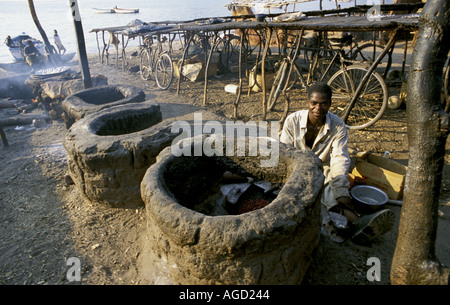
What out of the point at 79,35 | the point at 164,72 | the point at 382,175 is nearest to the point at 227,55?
the point at 164,72

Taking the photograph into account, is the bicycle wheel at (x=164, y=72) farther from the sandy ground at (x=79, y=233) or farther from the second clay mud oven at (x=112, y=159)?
the second clay mud oven at (x=112, y=159)

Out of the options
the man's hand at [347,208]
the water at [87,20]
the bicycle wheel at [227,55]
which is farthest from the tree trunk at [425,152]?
the water at [87,20]

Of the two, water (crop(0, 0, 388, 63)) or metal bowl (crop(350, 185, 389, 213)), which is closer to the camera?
metal bowl (crop(350, 185, 389, 213))

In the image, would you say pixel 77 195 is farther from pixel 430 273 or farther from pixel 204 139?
pixel 430 273

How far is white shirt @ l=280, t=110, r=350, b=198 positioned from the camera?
9.26 feet

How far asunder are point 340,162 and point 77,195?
10.8 ft

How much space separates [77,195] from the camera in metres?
3.62

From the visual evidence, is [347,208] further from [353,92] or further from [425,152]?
[353,92]

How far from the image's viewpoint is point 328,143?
3092mm

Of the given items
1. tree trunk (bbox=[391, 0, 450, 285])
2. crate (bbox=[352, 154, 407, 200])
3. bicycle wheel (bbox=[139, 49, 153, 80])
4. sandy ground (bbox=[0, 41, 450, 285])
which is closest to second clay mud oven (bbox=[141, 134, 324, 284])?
sandy ground (bbox=[0, 41, 450, 285])

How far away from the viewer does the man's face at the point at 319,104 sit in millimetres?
2916

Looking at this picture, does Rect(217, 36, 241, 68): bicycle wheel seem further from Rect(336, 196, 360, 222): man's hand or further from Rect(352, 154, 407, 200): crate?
Rect(336, 196, 360, 222): man's hand

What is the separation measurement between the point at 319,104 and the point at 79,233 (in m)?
2.97

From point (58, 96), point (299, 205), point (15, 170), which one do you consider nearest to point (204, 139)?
point (299, 205)
